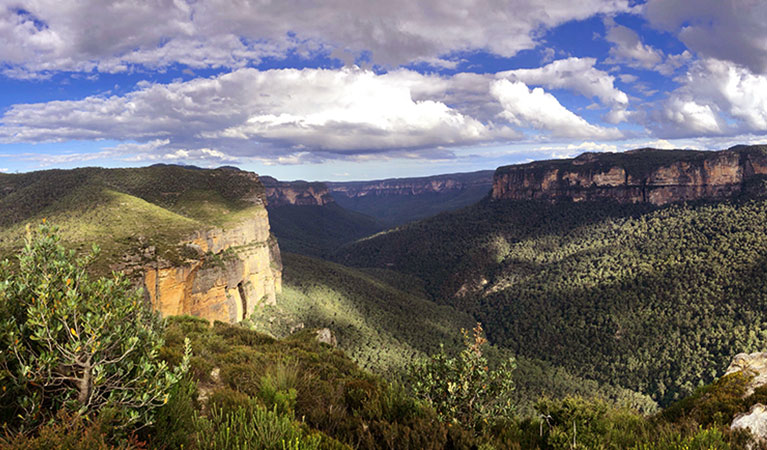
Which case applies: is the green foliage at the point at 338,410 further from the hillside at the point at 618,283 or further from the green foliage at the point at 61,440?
the hillside at the point at 618,283

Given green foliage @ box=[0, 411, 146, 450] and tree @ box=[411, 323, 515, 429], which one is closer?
green foliage @ box=[0, 411, 146, 450]

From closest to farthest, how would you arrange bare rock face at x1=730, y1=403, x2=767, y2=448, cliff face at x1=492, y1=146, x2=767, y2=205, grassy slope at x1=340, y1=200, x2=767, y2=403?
bare rock face at x1=730, y1=403, x2=767, y2=448 → grassy slope at x1=340, y1=200, x2=767, y2=403 → cliff face at x1=492, y1=146, x2=767, y2=205

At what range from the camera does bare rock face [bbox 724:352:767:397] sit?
10701 millimetres

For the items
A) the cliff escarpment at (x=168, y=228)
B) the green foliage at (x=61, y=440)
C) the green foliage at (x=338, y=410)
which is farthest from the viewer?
the cliff escarpment at (x=168, y=228)

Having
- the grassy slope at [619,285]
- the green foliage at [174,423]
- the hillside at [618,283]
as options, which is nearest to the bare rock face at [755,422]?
the green foliage at [174,423]

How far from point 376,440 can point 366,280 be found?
229 feet

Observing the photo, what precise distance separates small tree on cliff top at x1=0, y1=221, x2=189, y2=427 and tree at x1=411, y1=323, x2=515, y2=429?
7.38 metres

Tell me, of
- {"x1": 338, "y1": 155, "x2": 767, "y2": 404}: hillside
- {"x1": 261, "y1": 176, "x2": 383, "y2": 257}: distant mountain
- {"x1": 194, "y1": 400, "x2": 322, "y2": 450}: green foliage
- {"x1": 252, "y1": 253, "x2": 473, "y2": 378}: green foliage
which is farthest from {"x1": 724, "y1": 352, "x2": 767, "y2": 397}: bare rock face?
{"x1": 261, "y1": 176, "x2": 383, "y2": 257}: distant mountain

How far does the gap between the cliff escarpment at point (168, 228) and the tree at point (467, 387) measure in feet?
76.3

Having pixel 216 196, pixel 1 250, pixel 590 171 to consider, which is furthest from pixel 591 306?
pixel 1 250

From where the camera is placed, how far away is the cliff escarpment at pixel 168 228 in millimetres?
28531

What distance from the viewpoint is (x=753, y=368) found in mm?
11875

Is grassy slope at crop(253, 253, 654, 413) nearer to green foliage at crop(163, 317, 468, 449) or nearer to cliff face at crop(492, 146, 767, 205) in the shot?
green foliage at crop(163, 317, 468, 449)

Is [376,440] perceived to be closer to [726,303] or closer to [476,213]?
[726,303]
